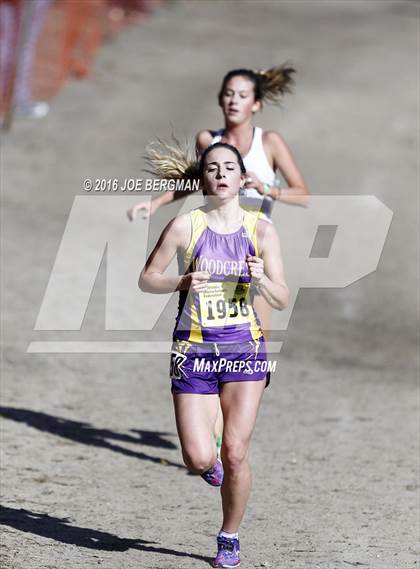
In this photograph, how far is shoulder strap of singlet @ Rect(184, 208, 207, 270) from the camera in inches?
252

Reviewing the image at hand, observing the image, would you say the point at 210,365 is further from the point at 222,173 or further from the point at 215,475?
the point at 222,173

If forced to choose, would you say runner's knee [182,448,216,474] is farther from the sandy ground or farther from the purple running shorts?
the sandy ground

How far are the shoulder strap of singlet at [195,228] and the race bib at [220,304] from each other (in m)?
0.19

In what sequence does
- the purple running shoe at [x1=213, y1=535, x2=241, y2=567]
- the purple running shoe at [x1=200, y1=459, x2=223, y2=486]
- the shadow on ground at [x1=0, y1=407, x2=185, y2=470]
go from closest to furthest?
the purple running shoe at [x1=213, y1=535, x2=241, y2=567]
the purple running shoe at [x1=200, y1=459, x2=223, y2=486]
the shadow on ground at [x1=0, y1=407, x2=185, y2=470]

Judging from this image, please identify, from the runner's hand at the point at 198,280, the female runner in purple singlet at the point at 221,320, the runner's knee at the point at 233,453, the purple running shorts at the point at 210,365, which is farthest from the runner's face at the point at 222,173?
the runner's knee at the point at 233,453

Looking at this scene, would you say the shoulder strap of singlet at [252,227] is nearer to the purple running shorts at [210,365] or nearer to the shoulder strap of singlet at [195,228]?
the shoulder strap of singlet at [195,228]

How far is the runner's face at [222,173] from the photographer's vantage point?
6363 millimetres

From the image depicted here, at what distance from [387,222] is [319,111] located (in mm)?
5392

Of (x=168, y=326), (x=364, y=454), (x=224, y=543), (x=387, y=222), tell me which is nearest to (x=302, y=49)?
(x=387, y=222)

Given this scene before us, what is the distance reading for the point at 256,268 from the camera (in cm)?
623

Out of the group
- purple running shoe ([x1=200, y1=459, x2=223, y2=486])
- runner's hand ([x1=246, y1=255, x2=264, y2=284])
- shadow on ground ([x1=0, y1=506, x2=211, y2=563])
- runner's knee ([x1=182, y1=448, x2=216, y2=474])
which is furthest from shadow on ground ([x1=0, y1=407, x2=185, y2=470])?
runner's hand ([x1=246, y1=255, x2=264, y2=284])

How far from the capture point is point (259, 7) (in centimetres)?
3067

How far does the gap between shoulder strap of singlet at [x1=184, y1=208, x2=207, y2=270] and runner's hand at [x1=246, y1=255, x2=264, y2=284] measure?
30 centimetres

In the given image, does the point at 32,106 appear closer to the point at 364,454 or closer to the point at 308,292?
the point at 308,292
